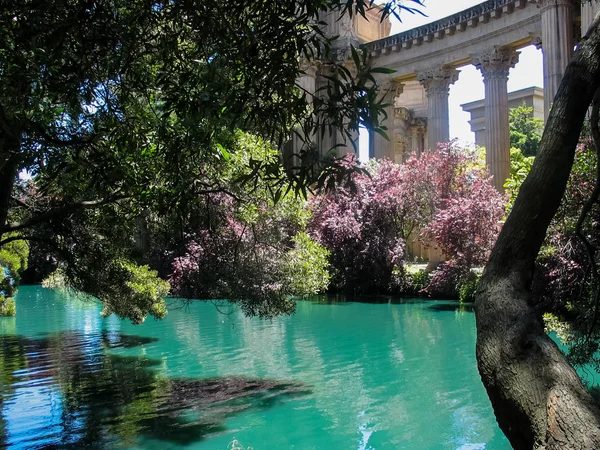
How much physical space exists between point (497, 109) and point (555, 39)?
4906 mm

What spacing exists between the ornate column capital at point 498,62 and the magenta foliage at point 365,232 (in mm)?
6247

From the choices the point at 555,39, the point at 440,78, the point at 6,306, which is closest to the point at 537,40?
the point at 555,39

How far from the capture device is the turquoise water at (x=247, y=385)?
9.88 metres

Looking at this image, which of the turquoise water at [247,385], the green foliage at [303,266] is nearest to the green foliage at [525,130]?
the turquoise water at [247,385]

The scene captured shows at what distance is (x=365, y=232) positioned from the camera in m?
29.0

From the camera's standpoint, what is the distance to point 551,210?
3096 millimetres

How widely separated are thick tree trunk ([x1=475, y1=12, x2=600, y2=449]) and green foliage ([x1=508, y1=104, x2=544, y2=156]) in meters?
39.4

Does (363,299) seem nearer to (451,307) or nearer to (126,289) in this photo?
(451,307)

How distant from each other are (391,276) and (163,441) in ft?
68.1

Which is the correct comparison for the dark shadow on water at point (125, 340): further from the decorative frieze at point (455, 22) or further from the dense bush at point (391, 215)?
the decorative frieze at point (455, 22)

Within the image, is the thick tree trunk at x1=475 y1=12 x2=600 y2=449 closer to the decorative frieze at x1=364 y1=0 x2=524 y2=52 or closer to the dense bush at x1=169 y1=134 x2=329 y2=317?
the dense bush at x1=169 y1=134 x2=329 y2=317

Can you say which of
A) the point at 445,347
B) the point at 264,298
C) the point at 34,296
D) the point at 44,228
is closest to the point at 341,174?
the point at 44,228

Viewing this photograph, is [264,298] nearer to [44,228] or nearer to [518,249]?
[44,228]

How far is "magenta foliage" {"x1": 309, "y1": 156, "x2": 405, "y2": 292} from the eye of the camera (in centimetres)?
2862
